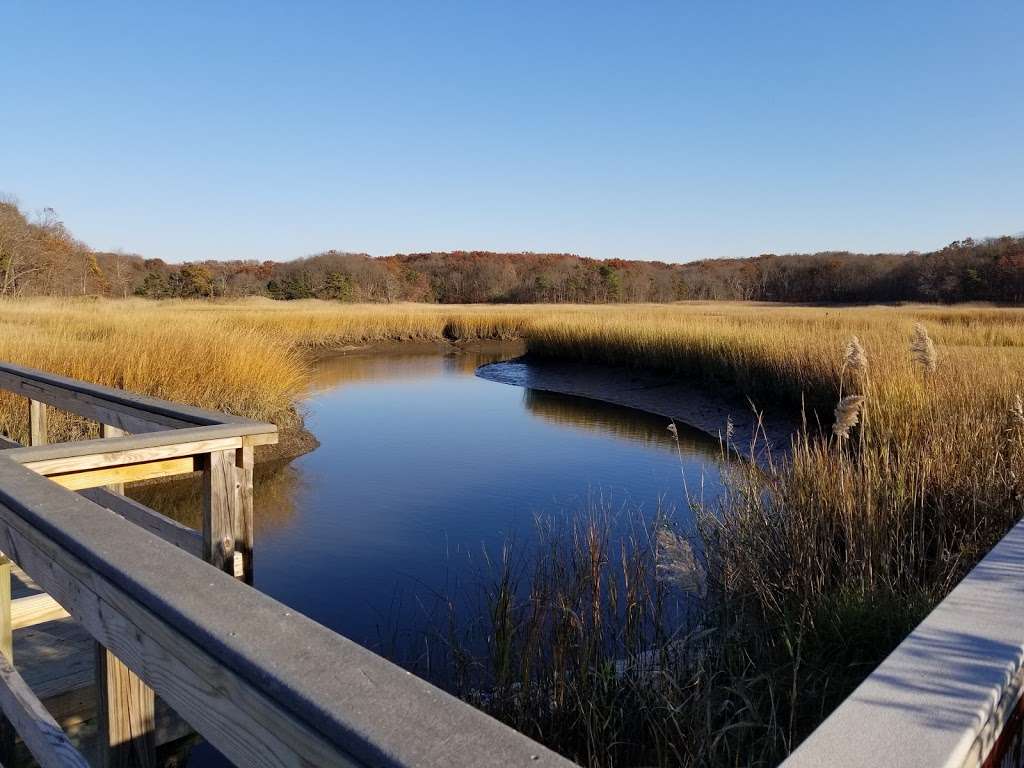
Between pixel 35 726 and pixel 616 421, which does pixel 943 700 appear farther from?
pixel 616 421

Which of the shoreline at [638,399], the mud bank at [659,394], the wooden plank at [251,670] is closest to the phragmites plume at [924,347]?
the shoreline at [638,399]

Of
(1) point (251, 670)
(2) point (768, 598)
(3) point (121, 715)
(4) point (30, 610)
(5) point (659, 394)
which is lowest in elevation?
(5) point (659, 394)

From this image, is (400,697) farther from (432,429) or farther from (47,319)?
(47,319)

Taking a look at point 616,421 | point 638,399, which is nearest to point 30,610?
point 616,421

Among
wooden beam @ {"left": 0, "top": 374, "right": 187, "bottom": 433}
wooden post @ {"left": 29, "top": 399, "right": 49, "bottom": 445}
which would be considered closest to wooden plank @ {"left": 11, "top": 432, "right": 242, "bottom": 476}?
wooden beam @ {"left": 0, "top": 374, "right": 187, "bottom": 433}

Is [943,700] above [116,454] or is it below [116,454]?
below

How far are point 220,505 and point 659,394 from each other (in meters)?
11.7

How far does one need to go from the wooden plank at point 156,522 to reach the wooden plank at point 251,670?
1625 mm

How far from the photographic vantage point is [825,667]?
9.33 feet

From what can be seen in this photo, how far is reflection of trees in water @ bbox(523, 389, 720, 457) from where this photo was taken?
10376 mm

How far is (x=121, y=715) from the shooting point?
4.73 ft

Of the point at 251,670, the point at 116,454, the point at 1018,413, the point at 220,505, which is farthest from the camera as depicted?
the point at 1018,413

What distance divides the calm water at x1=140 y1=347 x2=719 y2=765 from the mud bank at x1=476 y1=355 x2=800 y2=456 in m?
0.46

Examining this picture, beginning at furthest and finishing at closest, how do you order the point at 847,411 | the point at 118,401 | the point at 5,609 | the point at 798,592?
1. the point at 847,411
2. the point at 798,592
3. the point at 118,401
4. the point at 5,609
